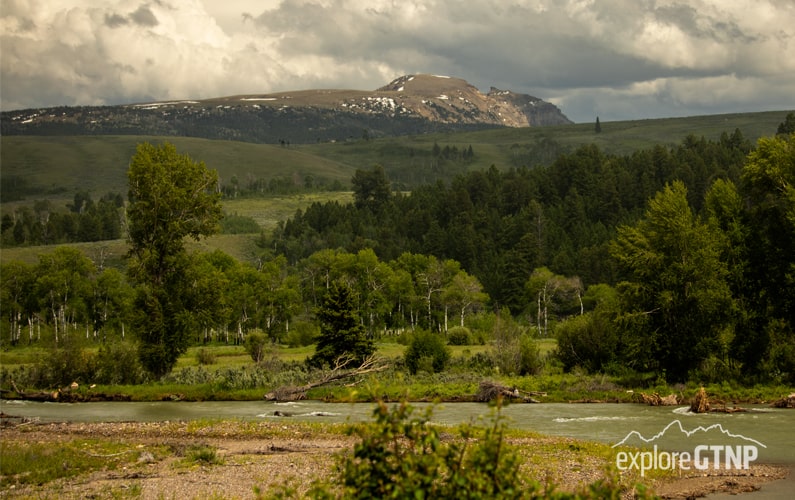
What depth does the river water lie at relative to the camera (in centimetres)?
3116

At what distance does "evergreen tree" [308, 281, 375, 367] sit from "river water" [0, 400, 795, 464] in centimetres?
619

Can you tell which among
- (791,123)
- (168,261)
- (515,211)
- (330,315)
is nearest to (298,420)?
(330,315)

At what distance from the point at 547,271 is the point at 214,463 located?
96196 millimetres

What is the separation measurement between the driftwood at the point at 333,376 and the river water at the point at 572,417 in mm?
1100

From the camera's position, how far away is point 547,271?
119 m

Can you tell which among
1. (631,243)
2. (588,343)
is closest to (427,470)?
(631,243)

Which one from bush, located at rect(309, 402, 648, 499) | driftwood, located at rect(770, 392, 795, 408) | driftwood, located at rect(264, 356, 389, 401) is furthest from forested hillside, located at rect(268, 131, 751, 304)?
bush, located at rect(309, 402, 648, 499)

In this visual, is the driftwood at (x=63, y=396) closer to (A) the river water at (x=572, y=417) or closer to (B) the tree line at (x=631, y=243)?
(A) the river water at (x=572, y=417)

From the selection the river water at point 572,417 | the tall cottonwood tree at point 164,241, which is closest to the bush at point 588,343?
the river water at point 572,417

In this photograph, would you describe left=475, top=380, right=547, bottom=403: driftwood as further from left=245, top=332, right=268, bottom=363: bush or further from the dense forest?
left=245, top=332, right=268, bottom=363: bush

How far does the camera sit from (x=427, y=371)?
2237 inches

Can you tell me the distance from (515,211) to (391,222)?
86.7ft

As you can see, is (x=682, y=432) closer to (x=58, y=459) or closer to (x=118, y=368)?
(x=58, y=459)

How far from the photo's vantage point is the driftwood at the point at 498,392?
45344 mm
